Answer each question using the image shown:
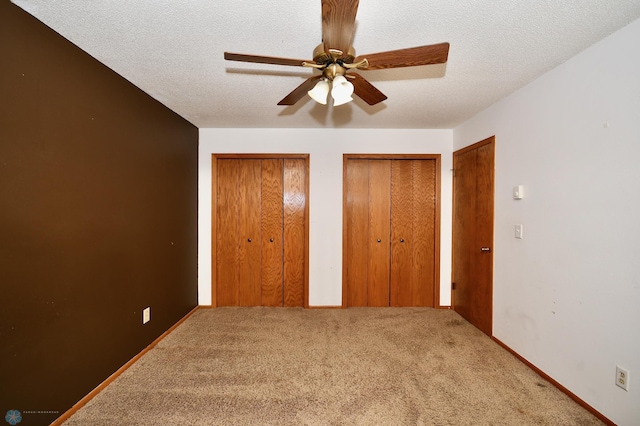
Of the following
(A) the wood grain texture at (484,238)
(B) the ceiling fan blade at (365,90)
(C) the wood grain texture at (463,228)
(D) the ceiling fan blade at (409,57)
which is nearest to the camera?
(D) the ceiling fan blade at (409,57)

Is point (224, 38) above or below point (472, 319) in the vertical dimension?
above

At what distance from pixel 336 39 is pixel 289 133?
215 cm

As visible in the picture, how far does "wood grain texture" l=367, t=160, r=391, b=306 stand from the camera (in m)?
3.28

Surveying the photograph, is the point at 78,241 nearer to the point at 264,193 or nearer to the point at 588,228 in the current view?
the point at 264,193

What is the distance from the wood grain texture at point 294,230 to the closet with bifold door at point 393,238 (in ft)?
1.95

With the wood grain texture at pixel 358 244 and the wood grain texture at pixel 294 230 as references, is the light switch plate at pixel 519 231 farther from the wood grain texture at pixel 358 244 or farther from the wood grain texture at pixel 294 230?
the wood grain texture at pixel 294 230

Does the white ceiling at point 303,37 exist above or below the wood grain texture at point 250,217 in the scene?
above

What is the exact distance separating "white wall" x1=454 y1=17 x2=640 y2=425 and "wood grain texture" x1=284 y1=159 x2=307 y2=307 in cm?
216

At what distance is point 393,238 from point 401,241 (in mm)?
110

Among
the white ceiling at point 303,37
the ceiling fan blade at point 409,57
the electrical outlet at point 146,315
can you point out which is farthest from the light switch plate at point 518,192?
the electrical outlet at point 146,315

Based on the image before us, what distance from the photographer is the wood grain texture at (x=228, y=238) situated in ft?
10.8

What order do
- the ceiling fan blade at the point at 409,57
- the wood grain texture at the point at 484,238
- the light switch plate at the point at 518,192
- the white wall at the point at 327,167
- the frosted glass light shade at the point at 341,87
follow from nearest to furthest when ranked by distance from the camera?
the ceiling fan blade at the point at 409,57
the frosted glass light shade at the point at 341,87
the light switch plate at the point at 518,192
the wood grain texture at the point at 484,238
the white wall at the point at 327,167

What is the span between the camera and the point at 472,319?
2783 millimetres

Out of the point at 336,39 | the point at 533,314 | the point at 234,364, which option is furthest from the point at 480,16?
the point at 234,364
